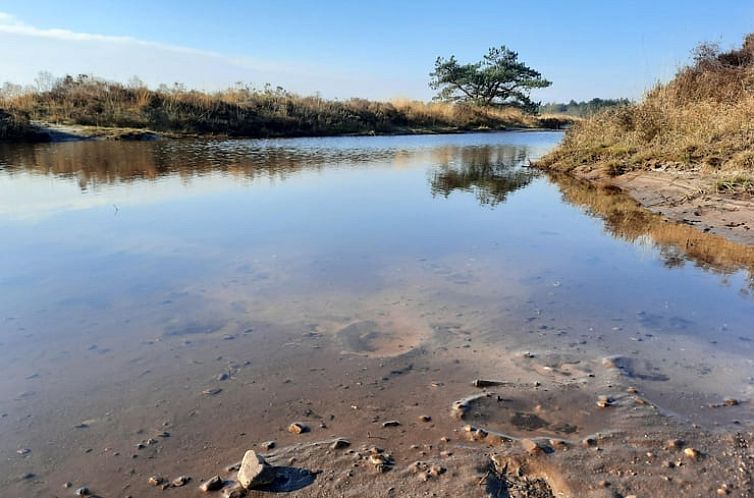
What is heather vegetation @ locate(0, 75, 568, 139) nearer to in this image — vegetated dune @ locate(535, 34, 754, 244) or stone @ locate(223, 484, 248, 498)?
vegetated dune @ locate(535, 34, 754, 244)

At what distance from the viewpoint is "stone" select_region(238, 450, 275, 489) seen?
6.63 ft

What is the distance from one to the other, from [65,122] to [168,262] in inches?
856

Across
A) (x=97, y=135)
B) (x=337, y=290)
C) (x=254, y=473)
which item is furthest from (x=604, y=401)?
(x=97, y=135)

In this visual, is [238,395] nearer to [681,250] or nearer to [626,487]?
[626,487]

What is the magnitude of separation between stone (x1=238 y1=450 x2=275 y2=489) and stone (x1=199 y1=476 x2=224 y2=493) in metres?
0.08

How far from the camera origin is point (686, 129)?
392 inches

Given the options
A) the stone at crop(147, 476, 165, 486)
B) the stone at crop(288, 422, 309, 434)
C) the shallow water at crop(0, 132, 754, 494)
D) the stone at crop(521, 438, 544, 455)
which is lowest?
the stone at crop(147, 476, 165, 486)

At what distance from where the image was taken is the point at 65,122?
22.8 meters

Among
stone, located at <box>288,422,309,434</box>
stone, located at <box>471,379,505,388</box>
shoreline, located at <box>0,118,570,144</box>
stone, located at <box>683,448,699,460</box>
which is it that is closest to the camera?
stone, located at <box>683,448,699,460</box>

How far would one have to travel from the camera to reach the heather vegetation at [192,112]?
2366cm

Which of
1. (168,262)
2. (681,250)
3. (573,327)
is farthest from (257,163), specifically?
(573,327)

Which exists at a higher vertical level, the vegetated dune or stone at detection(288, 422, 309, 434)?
the vegetated dune

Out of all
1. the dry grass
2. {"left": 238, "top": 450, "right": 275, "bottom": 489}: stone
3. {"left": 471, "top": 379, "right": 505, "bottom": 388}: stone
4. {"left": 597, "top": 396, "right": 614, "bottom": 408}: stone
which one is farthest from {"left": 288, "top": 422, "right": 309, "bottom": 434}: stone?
the dry grass

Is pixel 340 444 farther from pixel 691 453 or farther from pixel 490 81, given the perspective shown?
pixel 490 81
